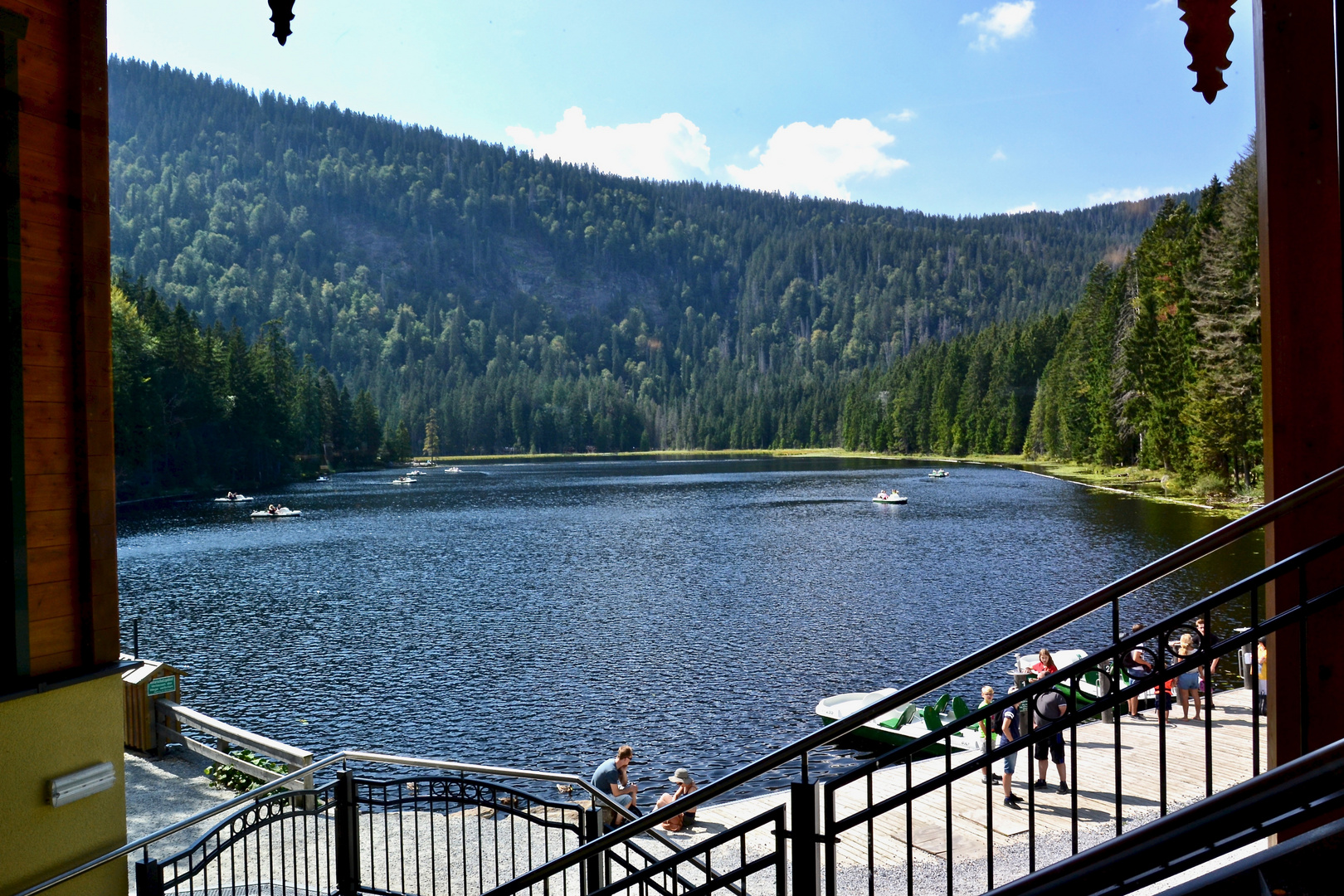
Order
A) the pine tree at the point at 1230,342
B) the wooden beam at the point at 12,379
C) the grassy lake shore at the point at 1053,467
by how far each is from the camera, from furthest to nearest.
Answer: the grassy lake shore at the point at 1053,467, the pine tree at the point at 1230,342, the wooden beam at the point at 12,379

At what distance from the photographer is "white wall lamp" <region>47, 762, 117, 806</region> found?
17.8ft

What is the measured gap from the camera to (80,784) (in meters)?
5.57

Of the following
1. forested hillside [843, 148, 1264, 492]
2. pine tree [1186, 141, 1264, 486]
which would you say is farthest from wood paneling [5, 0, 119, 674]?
pine tree [1186, 141, 1264, 486]

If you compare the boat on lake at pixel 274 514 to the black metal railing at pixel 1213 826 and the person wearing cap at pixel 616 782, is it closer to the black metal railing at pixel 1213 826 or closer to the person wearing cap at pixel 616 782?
the person wearing cap at pixel 616 782

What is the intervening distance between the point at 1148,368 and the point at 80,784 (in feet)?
203

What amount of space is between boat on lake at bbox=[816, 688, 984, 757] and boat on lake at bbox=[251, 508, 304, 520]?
50517 millimetres

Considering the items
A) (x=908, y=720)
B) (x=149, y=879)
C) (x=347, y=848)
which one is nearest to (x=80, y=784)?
(x=149, y=879)

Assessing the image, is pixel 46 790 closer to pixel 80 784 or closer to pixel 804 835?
pixel 80 784

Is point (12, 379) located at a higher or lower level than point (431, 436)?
lower

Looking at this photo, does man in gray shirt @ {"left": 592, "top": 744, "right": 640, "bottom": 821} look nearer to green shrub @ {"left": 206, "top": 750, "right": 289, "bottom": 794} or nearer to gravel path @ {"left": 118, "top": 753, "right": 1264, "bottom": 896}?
gravel path @ {"left": 118, "top": 753, "right": 1264, "bottom": 896}

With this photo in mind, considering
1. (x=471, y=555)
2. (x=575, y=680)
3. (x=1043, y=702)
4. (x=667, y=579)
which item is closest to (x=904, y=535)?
(x=667, y=579)

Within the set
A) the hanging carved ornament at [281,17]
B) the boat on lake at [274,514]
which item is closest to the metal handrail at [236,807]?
the hanging carved ornament at [281,17]

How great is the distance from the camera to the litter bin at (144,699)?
13547 mm

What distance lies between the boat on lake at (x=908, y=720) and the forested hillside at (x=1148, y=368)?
7764 millimetres
